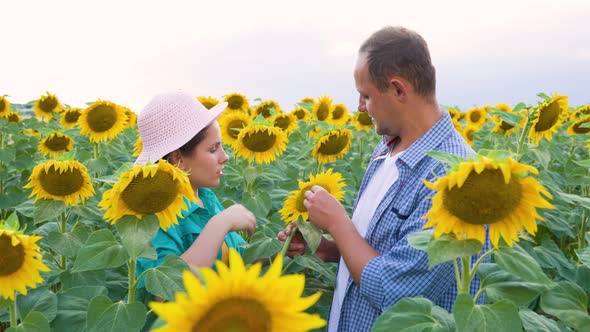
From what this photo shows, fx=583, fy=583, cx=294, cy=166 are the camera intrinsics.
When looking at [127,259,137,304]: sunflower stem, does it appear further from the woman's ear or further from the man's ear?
the man's ear

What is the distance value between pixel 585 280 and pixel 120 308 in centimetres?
196

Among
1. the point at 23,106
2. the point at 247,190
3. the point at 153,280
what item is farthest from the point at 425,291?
the point at 23,106

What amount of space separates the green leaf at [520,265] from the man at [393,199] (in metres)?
0.40

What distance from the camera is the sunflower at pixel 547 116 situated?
3674 mm

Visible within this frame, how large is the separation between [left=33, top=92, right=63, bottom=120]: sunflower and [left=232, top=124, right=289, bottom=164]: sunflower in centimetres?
453

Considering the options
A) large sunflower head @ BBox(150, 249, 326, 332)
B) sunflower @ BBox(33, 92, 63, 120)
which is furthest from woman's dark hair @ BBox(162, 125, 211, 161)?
sunflower @ BBox(33, 92, 63, 120)

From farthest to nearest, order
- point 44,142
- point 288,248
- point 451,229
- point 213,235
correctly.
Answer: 1. point 44,142
2. point 288,248
3. point 213,235
4. point 451,229

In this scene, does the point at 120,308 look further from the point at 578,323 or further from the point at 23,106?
the point at 23,106

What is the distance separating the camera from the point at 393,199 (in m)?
2.25

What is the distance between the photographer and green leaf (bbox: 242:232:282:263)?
2.34m

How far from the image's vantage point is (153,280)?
1.90 metres

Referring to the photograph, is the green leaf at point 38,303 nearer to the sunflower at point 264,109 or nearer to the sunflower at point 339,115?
the sunflower at point 264,109

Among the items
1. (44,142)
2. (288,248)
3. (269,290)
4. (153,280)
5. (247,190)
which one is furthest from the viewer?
(44,142)

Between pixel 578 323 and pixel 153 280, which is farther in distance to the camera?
pixel 153 280
